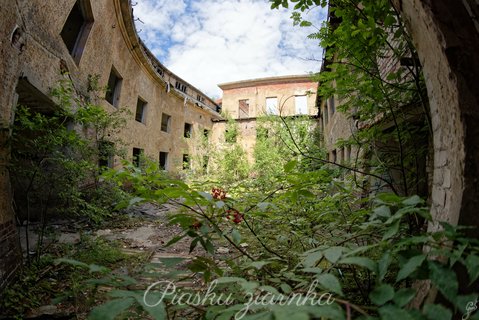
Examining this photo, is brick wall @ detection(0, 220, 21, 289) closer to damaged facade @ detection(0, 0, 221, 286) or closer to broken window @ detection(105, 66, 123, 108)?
damaged facade @ detection(0, 0, 221, 286)

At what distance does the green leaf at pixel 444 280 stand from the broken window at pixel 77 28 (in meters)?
7.55

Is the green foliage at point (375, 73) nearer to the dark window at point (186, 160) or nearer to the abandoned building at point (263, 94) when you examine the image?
the dark window at point (186, 160)

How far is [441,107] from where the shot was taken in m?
1.54

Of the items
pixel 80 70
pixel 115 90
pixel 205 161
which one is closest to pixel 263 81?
pixel 205 161

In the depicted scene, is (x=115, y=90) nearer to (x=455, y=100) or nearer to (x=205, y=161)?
(x=205, y=161)

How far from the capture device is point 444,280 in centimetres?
90

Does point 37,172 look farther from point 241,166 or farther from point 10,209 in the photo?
point 241,166

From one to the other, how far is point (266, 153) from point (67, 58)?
11344mm

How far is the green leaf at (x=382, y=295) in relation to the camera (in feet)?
2.91

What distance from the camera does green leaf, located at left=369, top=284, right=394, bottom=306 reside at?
0.89 m

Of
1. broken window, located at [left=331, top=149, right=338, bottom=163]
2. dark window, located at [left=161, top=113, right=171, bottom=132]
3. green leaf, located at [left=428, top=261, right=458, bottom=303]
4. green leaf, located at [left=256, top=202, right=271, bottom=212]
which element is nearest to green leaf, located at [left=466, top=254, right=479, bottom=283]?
green leaf, located at [left=428, top=261, right=458, bottom=303]

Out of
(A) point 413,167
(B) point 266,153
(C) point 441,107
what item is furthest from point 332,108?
(C) point 441,107

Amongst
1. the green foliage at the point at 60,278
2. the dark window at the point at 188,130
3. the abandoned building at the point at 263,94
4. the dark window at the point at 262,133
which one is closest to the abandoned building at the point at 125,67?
the green foliage at the point at 60,278

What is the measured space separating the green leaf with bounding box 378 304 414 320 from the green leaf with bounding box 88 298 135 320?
2.67 ft
